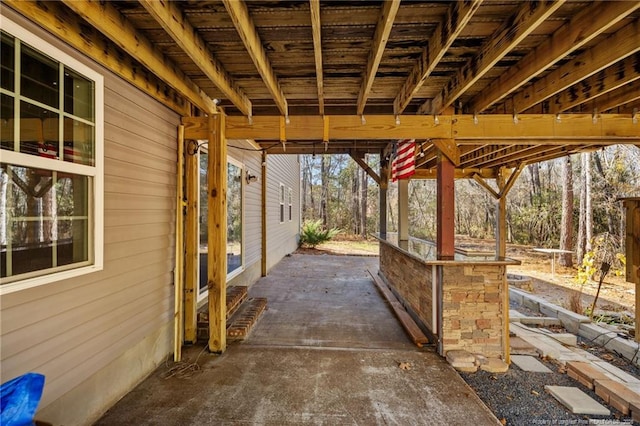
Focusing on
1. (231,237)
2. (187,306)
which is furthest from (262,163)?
(187,306)

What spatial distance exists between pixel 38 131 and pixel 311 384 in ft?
8.86

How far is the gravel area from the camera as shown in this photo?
7.72ft

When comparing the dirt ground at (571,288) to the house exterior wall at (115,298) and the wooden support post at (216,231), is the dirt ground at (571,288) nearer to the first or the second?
the wooden support post at (216,231)

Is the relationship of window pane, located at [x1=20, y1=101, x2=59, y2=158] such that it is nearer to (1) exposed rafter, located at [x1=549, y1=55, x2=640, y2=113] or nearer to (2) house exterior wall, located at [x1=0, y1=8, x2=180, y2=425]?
(2) house exterior wall, located at [x1=0, y1=8, x2=180, y2=425]

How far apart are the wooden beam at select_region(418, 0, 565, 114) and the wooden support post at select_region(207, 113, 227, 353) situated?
2421 millimetres

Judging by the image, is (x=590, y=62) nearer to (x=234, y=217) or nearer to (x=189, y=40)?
(x=189, y=40)

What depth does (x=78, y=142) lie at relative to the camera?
2066 millimetres

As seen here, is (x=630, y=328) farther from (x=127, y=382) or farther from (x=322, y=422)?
(x=127, y=382)

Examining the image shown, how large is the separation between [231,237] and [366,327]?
2687 mm

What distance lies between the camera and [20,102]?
1667 millimetres

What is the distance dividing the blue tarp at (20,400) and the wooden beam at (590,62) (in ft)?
13.0

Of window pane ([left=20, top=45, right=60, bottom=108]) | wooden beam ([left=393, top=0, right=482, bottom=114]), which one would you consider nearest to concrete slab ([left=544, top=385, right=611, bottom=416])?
wooden beam ([left=393, top=0, right=482, bottom=114])

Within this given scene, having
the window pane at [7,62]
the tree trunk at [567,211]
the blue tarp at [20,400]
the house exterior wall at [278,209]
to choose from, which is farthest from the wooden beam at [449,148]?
the tree trunk at [567,211]

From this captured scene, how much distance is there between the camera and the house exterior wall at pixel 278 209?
786cm
